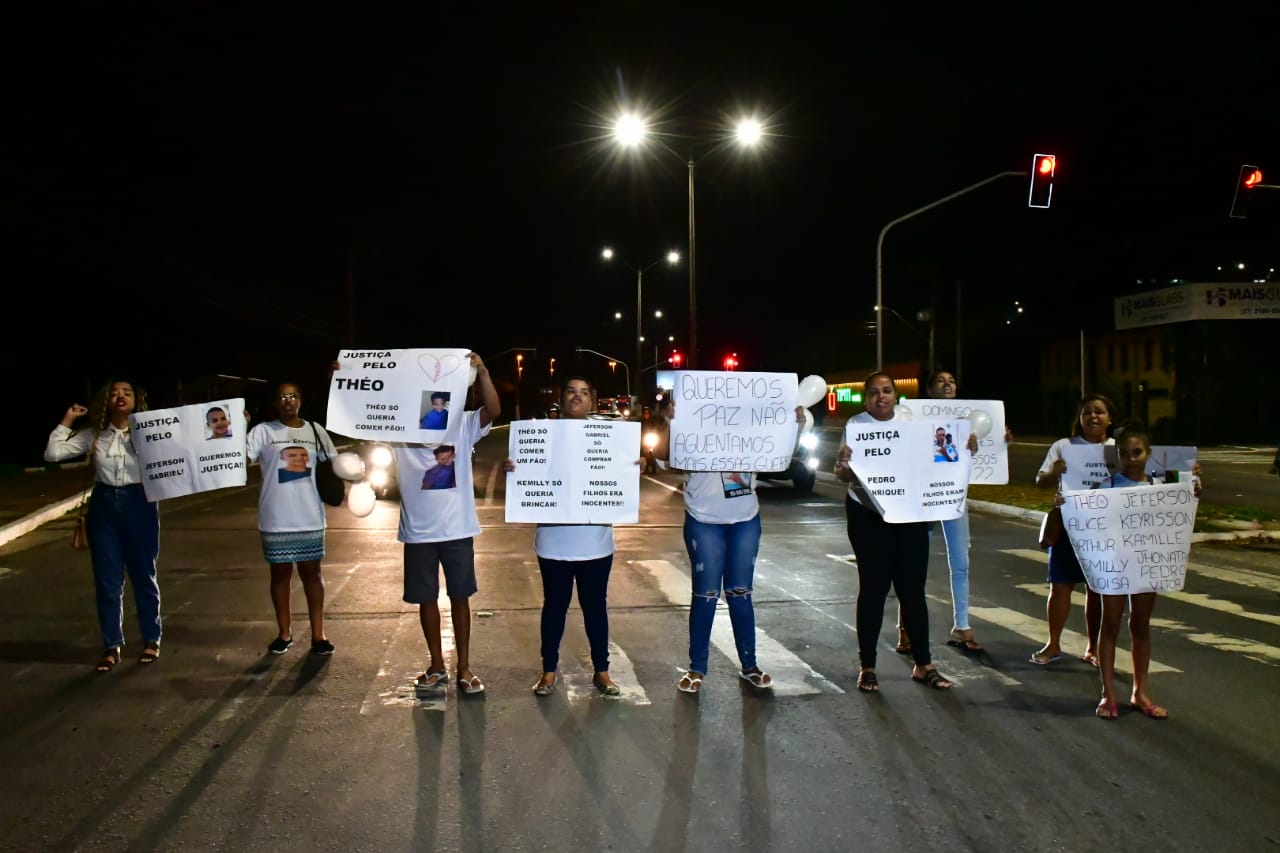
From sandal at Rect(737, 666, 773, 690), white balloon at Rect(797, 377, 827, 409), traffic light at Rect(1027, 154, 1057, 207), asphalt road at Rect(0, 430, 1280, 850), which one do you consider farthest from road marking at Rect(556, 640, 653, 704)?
traffic light at Rect(1027, 154, 1057, 207)

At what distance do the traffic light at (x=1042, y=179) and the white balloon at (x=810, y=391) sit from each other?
1231 centimetres

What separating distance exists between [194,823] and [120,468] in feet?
10.6

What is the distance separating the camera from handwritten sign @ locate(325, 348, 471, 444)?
5969 millimetres

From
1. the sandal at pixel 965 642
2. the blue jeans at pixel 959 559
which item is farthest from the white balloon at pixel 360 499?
the sandal at pixel 965 642

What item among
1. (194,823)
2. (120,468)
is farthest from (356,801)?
→ (120,468)

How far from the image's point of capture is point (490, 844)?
395 centimetres

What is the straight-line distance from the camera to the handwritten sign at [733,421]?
6066 mm

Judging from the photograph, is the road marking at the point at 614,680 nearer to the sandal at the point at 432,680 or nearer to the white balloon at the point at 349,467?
the sandal at the point at 432,680

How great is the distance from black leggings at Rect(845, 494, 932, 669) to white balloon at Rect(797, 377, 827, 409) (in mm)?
780

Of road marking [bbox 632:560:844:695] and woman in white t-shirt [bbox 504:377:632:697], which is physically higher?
A: woman in white t-shirt [bbox 504:377:632:697]

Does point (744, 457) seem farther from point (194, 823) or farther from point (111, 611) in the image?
point (111, 611)

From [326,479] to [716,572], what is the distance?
9.00 ft

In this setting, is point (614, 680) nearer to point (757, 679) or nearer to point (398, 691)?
point (757, 679)

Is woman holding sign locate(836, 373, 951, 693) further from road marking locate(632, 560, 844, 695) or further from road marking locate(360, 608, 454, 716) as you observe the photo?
road marking locate(360, 608, 454, 716)
